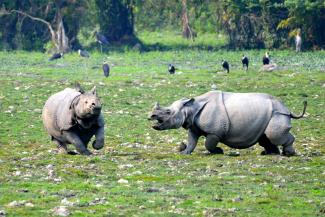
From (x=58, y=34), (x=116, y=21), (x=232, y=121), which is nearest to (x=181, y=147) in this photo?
(x=232, y=121)

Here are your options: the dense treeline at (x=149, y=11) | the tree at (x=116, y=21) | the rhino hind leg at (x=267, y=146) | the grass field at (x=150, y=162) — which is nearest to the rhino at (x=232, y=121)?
the rhino hind leg at (x=267, y=146)

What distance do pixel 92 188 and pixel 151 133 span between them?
845cm

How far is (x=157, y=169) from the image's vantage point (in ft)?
60.1

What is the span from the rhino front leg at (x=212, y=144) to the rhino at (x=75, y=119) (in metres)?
1.69

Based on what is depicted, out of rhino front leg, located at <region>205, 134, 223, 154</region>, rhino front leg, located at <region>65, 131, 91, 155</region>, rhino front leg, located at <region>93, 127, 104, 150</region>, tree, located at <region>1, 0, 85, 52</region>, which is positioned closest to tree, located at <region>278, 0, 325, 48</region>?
tree, located at <region>1, 0, 85, 52</region>

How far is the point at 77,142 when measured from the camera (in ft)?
67.1

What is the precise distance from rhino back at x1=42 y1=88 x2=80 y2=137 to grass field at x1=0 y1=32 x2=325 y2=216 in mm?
423

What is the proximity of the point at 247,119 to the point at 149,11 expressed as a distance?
127 ft

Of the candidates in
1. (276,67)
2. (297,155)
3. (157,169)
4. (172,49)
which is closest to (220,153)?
(297,155)

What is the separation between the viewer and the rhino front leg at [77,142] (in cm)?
2042

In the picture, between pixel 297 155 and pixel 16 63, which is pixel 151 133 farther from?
pixel 16 63

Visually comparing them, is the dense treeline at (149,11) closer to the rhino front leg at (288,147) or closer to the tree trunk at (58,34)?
the tree trunk at (58,34)

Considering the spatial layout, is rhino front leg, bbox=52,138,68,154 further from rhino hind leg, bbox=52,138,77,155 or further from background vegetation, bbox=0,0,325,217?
background vegetation, bbox=0,0,325,217

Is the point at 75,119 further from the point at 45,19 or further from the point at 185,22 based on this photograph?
the point at 185,22
